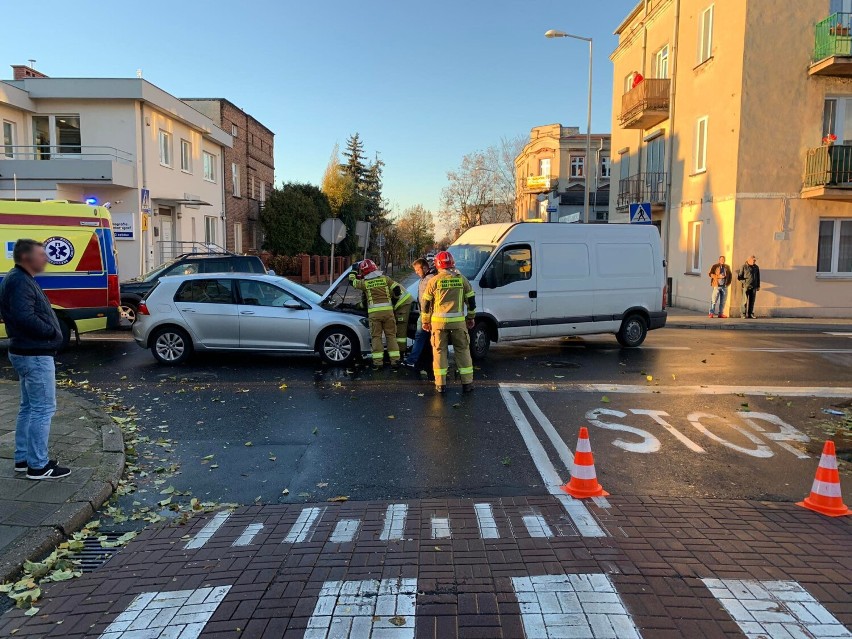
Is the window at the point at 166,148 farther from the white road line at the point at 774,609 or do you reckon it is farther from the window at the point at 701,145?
the white road line at the point at 774,609

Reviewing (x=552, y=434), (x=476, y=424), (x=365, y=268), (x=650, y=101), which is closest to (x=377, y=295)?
(x=365, y=268)

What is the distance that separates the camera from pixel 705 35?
813 inches

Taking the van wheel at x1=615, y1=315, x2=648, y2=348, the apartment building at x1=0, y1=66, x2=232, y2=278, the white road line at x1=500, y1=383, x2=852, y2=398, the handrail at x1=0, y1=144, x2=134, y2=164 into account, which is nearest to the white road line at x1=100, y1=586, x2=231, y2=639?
the white road line at x1=500, y1=383, x2=852, y2=398

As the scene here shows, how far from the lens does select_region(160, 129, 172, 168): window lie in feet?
80.0

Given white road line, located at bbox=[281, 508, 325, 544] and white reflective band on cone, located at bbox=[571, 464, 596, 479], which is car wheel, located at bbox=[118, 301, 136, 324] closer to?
white road line, located at bbox=[281, 508, 325, 544]

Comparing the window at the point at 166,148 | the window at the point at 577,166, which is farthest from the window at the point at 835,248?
the window at the point at 577,166

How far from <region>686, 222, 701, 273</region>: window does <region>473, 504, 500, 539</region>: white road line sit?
18.7 metres

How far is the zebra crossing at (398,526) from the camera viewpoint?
13.7 ft

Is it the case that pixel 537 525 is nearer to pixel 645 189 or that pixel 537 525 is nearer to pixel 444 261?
pixel 444 261

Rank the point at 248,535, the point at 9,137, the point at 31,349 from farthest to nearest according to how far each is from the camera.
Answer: the point at 9,137, the point at 31,349, the point at 248,535

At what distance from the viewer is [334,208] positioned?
45500mm

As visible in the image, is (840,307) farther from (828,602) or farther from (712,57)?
(828,602)

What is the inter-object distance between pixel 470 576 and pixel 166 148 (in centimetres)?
2496

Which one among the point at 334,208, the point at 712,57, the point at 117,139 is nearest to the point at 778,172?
the point at 712,57
